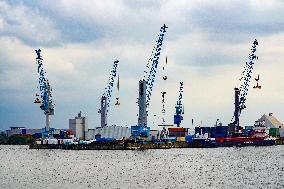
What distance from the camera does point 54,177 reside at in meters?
90.8

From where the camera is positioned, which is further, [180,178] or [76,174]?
[76,174]

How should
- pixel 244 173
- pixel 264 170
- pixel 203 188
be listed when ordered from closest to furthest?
pixel 203 188
pixel 244 173
pixel 264 170

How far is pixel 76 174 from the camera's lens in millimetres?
97000

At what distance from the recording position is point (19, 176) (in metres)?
95.3

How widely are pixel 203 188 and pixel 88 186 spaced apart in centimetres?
1577

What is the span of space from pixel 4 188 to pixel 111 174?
2597 cm

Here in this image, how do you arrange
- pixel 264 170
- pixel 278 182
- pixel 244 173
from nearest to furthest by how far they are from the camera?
pixel 278 182 → pixel 244 173 → pixel 264 170

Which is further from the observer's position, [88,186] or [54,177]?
[54,177]

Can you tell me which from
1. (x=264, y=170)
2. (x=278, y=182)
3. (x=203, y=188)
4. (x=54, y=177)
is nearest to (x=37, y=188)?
(x=54, y=177)

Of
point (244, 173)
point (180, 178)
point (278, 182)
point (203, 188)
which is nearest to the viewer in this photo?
point (203, 188)

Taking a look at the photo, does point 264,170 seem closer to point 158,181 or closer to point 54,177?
point 158,181

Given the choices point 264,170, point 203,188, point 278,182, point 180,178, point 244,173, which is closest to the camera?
point 203,188

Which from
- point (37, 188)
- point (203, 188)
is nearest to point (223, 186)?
point (203, 188)

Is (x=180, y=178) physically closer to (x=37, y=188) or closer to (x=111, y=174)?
(x=111, y=174)
